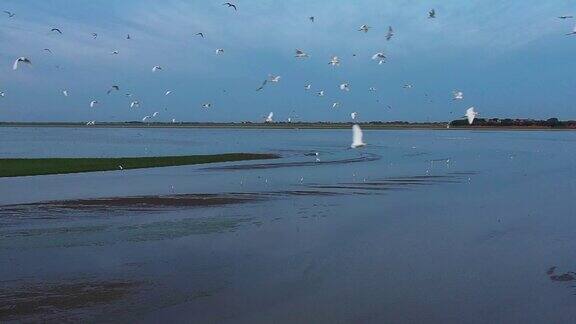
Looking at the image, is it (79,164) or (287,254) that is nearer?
(287,254)

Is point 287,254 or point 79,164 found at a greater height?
point 79,164

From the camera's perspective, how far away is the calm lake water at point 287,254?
991 centimetres

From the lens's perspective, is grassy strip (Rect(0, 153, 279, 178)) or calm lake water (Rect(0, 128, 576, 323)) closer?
calm lake water (Rect(0, 128, 576, 323))

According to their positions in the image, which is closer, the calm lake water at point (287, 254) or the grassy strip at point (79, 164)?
the calm lake water at point (287, 254)

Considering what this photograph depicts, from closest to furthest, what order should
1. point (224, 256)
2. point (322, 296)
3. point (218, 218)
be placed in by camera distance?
1. point (322, 296)
2. point (224, 256)
3. point (218, 218)

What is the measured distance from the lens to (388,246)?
48.4 ft

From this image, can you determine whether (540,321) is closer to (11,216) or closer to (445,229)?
(445,229)

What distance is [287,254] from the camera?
1392 centimetres

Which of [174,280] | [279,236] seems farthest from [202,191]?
[174,280]

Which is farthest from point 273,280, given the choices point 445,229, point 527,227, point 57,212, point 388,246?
point 57,212

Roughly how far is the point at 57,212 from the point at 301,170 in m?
19.3

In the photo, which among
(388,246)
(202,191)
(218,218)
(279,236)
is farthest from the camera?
(202,191)

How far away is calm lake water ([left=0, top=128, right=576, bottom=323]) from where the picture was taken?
9.91m

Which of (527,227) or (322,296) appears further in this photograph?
(527,227)
